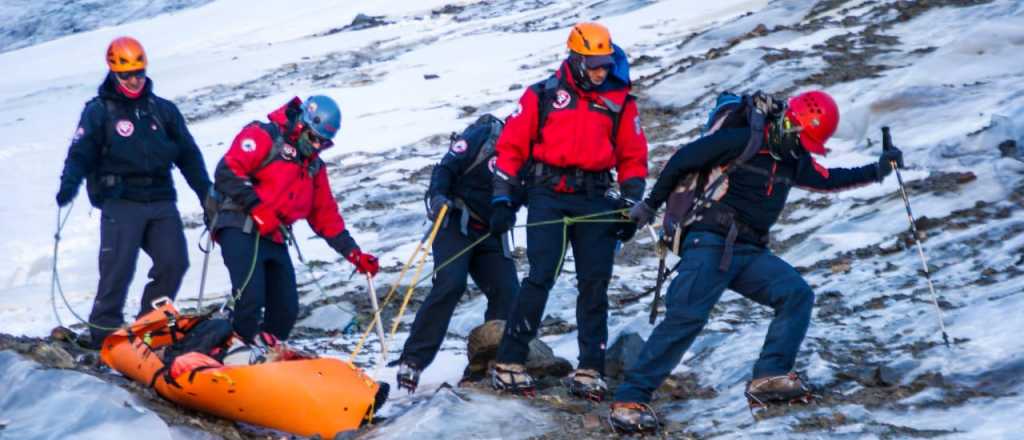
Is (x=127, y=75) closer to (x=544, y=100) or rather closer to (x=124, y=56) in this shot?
(x=124, y=56)

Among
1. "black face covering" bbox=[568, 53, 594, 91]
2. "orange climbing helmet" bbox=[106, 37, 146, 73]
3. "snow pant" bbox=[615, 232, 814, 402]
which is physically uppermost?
"orange climbing helmet" bbox=[106, 37, 146, 73]

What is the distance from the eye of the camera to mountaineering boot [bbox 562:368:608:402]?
22.8 feet

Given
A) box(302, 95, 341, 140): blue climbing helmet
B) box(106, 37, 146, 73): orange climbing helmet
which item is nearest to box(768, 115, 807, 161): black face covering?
box(302, 95, 341, 140): blue climbing helmet

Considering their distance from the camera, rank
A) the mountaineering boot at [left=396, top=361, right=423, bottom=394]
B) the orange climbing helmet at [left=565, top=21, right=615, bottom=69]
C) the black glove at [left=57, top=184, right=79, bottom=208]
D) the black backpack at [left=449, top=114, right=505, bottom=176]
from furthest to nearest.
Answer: the black glove at [left=57, top=184, right=79, bottom=208], the black backpack at [left=449, top=114, right=505, bottom=176], the mountaineering boot at [left=396, top=361, right=423, bottom=394], the orange climbing helmet at [left=565, top=21, right=615, bottom=69]

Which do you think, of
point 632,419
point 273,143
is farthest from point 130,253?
point 632,419

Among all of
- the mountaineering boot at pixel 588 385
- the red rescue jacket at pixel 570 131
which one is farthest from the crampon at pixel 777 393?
the red rescue jacket at pixel 570 131

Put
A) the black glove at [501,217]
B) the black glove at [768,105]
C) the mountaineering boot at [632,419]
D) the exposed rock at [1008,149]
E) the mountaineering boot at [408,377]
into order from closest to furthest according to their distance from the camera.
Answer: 1. the mountaineering boot at [632,419]
2. the black glove at [768,105]
3. the black glove at [501,217]
4. the mountaineering boot at [408,377]
5. the exposed rock at [1008,149]

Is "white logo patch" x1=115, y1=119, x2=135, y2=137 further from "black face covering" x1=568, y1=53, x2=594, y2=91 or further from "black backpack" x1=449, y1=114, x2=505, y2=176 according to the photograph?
"black face covering" x1=568, y1=53, x2=594, y2=91

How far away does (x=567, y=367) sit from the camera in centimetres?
773

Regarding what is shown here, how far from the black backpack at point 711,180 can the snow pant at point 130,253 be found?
3.50 meters

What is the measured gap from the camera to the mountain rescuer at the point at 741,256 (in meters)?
6.20

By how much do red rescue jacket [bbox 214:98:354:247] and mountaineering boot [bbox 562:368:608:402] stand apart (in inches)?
77.4

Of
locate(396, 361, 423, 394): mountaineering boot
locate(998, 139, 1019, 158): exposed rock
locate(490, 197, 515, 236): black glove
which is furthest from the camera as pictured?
locate(998, 139, 1019, 158): exposed rock

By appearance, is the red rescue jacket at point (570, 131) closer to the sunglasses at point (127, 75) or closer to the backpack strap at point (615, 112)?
the backpack strap at point (615, 112)
